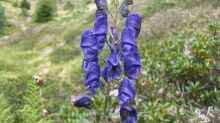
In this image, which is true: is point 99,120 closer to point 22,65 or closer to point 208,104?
point 208,104

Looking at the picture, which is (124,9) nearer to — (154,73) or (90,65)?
(90,65)

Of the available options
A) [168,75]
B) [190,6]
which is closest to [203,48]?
[168,75]

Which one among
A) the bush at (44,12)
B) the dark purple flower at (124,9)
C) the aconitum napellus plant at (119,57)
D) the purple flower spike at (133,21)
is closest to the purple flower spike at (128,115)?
the aconitum napellus plant at (119,57)

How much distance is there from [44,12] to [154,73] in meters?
17.7

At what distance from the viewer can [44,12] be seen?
82.5ft

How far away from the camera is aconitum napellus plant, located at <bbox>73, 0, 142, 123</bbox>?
14.8 feet

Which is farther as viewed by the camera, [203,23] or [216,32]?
[203,23]

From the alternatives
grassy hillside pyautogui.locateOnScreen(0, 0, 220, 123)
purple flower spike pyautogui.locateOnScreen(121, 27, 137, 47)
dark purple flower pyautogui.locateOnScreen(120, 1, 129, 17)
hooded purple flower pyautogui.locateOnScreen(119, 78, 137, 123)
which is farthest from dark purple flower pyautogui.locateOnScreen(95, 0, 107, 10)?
hooded purple flower pyautogui.locateOnScreen(119, 78, 137, 123)

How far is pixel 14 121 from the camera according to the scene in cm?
596

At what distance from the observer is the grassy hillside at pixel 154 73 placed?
6.48 meters

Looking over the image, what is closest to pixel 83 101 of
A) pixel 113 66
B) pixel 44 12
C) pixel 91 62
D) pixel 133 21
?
pixel 91 62

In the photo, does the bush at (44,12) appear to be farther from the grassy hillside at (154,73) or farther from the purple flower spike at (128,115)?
the purple flower spike at (128,115)

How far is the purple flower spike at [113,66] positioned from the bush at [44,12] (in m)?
20.2

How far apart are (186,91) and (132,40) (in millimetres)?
2845
